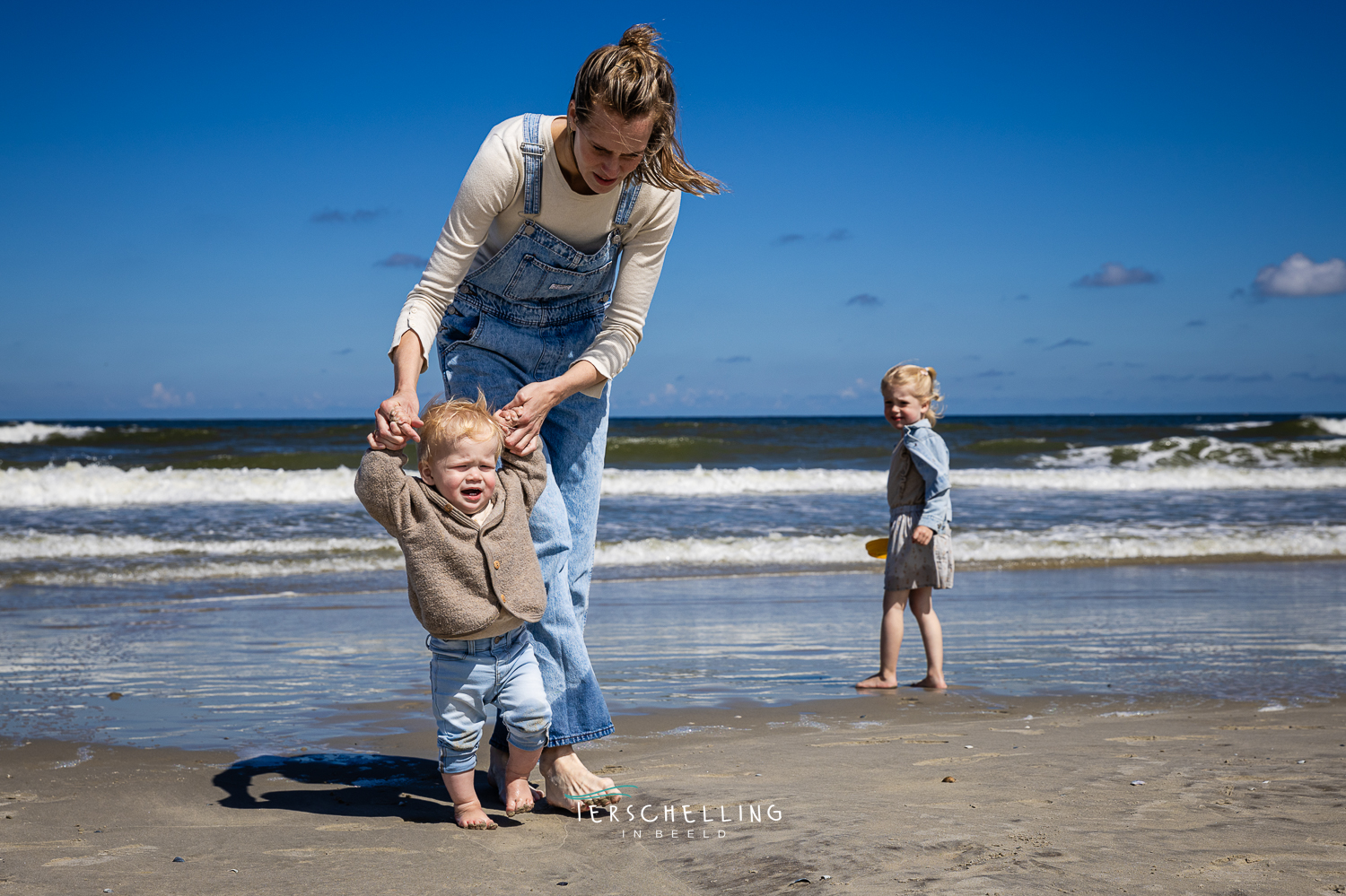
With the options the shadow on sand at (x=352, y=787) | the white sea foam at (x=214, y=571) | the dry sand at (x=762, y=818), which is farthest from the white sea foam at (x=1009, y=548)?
the shadow on sand at (x=352, y=787)

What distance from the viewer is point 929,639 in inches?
180

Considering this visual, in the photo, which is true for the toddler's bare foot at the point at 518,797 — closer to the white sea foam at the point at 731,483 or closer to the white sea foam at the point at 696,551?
the white sea foam at the point at 696,551

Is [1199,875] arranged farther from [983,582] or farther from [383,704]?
[983,582]

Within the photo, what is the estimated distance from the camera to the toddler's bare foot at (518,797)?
8.68ft

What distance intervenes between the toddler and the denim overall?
0.40 feet

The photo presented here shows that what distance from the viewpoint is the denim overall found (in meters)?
2.66

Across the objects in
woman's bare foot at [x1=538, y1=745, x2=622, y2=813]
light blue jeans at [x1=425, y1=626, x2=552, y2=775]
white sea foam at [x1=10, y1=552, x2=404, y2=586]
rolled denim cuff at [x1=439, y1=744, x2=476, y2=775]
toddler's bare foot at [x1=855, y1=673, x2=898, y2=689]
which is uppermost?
light blue jeans at [x1=425, y1=626, x2=552, y2=775]

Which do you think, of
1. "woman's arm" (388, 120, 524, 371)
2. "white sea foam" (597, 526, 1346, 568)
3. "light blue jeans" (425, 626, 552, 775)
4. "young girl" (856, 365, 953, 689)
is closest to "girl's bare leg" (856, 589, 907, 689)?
"young girl" (856, 365, 953, 689)

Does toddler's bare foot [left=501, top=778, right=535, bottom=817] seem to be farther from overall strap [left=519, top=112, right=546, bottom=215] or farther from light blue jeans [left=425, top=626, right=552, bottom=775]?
overall strap [left=519, top=112, right=546, bottom=215]

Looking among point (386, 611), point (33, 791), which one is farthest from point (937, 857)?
point (386, 611)

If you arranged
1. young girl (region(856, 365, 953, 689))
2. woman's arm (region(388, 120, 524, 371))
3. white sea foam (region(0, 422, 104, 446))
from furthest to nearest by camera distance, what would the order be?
white sea foam (region(0, 422, 104, 446))
young girl (region(856, 365, 953, 689))
woman's arm (region(388, 120, 524, 371))

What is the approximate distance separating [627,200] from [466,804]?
1.60 metres

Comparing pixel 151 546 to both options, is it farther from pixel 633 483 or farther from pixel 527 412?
pixel 527 412

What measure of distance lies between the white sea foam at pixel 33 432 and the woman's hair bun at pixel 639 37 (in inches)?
1138
